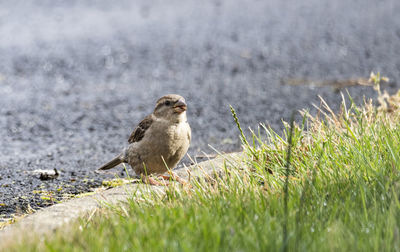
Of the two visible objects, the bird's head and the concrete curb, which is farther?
the bird's head

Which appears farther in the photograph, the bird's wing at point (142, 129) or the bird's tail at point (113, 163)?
the bird's tail at point (113, 163)

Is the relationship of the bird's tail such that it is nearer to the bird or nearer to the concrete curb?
the bird

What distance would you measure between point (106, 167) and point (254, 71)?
436 centimetres

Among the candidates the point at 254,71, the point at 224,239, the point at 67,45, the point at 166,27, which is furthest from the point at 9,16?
the point at 224,239

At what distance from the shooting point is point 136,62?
920 cm

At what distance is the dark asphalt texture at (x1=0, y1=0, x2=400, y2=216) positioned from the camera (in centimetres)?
577

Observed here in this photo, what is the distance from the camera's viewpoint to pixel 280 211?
283 cm

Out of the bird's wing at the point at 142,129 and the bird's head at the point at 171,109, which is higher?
the bird's head at the point at 171,109

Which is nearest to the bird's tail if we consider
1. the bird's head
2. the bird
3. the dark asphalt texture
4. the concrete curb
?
the dark asphalt texture

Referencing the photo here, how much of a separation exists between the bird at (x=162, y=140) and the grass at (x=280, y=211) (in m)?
0.55

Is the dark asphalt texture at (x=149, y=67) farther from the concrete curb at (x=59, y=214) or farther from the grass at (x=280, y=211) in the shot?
the grass at (x=280, y=211)

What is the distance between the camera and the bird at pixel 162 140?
418cm

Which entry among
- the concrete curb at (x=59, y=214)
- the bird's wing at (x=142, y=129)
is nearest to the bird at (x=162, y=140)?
the bird's wing at (x=142, y=129)

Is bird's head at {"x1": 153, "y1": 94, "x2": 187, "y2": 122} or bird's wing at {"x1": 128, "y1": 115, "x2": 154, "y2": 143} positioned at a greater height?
bird's head at {"x1": 153, "y1": 94, "x2": 187, "y2": 122}
